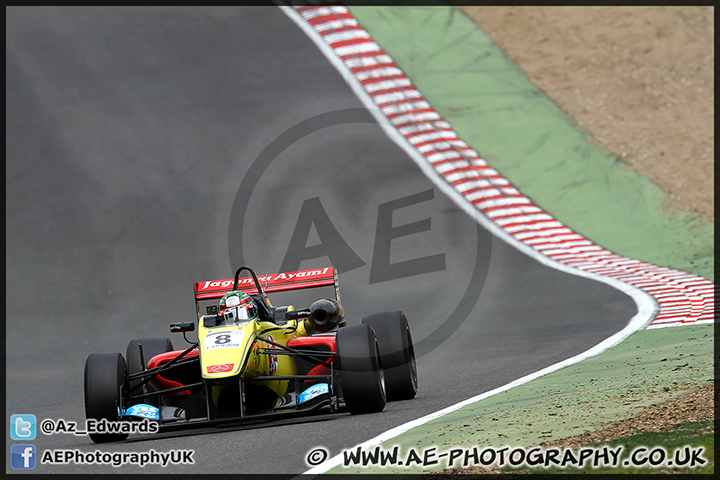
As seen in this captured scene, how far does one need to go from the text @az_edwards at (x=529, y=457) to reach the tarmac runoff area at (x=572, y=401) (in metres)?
0.04

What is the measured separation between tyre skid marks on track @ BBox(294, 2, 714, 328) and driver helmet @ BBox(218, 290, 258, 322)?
16.1ft

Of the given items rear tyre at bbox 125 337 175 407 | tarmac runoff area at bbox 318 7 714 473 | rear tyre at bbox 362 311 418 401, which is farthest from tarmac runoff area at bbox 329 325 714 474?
rear tyre at bbox 125 337 175 407

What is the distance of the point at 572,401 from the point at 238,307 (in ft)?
9.14

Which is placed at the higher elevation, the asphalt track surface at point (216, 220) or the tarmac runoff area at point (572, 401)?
the asphalt track surface at point (216, 220)

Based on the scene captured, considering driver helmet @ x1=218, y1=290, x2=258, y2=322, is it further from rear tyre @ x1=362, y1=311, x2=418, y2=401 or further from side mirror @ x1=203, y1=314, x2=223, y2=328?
rear tyre @ x1=362, y1=311, x2=418, y2=401

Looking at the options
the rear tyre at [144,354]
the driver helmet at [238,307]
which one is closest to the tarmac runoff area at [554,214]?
the driver helmet at [238,307]

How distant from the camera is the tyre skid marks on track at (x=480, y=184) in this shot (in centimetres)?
1241

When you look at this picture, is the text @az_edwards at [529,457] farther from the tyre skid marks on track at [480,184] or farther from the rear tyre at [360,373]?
the tyre skid marks on track at [480,184]

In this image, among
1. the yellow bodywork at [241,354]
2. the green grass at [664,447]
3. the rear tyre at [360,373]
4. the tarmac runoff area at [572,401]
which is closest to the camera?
the green grass at [664,447]

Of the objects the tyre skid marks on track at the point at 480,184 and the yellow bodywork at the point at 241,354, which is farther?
the tyre skid marks on track at the point at 480,184

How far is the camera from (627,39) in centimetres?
2189

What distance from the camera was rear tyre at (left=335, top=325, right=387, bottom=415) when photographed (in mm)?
7391

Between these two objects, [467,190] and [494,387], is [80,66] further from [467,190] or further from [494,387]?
[494,387]

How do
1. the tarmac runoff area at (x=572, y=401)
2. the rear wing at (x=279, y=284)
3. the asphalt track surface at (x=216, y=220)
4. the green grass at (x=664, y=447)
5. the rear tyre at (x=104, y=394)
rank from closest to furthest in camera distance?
the green grass at (x=664, y=447), the tarmac runoff area at (x=572, y=401), the rear tyre at (x=104, y=394), the rear wing at (x=279, y=284), the asphalt track surface at (x=216, y=220)
